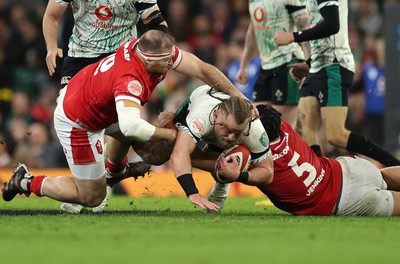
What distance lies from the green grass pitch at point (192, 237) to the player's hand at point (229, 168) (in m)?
0.37

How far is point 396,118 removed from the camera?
1343 centimetres

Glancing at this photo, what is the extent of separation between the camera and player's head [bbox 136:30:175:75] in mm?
8047

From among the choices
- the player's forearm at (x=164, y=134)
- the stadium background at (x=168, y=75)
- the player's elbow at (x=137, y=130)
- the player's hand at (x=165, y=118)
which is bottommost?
the stadium background at (x=168, y=75)

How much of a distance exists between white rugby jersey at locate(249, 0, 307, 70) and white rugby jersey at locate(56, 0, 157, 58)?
2057 mm

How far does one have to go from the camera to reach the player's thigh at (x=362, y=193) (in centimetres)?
866

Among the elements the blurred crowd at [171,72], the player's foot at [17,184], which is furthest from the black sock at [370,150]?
the blurred crowd at [171,72]

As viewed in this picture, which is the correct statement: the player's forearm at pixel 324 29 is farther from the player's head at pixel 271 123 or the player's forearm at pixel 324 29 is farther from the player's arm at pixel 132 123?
the player's arm at pixel 132 123

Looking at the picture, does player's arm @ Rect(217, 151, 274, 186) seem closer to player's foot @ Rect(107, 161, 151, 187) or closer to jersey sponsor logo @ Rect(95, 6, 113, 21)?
player's foot @ Rect(107, 161, 151, 187)

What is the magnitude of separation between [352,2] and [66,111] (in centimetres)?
970

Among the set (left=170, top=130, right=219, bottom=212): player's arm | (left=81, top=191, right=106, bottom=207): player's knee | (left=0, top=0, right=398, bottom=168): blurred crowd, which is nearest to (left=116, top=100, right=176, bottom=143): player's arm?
(left=170, top=130, right=219, bottom=212): player's arm

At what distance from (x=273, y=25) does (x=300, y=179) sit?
10.6 ft

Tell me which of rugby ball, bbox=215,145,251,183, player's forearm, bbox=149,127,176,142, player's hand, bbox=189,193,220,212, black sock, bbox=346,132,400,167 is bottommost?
black sock, bbox=346,132,400,167

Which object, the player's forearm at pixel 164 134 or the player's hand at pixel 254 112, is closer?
the player's forearm at pixel 164 134

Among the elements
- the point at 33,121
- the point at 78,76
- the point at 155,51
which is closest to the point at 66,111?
the point at 78,76
